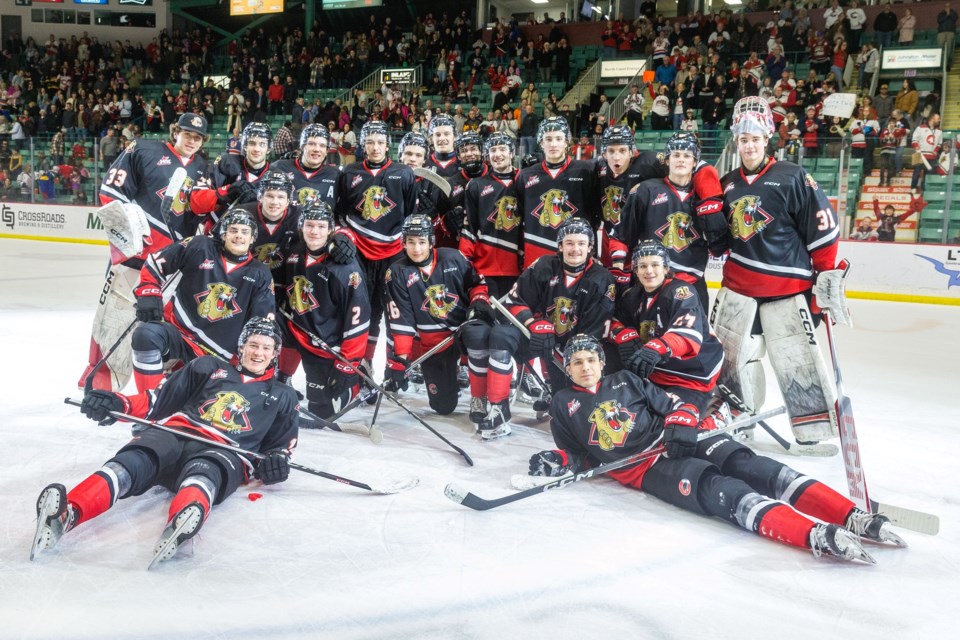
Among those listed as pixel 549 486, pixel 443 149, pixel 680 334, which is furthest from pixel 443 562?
pixel 443 149

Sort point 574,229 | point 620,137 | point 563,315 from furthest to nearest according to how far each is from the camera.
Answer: point 620,137 → point 563,315 → point 574,229

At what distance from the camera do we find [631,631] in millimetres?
2279

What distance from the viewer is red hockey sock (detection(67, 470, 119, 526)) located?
2.69 metres

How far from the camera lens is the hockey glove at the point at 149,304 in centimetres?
379

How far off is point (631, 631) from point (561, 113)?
37.8 feet

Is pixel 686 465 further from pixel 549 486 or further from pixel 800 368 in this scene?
pixel 800 368

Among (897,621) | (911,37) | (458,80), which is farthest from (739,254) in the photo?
(458,80)

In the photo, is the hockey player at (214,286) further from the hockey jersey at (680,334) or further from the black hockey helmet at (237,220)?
the hockey jersey at (680,334)

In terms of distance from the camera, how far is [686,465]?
3131mm

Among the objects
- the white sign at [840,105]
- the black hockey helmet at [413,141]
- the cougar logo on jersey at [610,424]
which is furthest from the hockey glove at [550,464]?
the white sign at [840,105]

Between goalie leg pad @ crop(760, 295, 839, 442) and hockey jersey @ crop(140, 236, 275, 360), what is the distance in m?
2.41

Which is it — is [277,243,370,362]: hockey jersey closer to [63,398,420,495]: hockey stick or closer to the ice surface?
the ice surface

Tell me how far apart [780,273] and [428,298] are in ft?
5.82

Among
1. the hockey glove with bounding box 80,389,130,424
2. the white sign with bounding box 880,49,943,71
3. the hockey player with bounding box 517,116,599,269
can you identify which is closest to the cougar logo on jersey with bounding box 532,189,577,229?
the hockey player with bounding box 517,116,599,269
